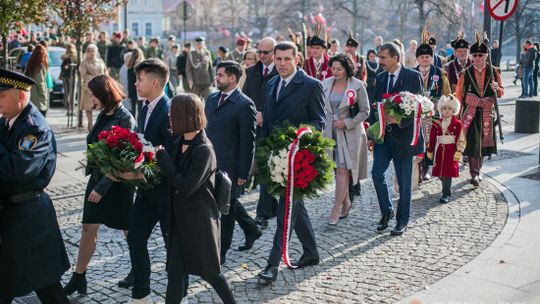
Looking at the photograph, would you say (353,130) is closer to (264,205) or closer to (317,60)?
(264,205)

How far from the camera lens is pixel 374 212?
28.9 ft

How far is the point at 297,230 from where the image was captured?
21.4 ft

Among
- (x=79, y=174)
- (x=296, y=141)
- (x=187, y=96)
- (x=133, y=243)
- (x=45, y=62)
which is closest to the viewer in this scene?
(x=187, y=96)

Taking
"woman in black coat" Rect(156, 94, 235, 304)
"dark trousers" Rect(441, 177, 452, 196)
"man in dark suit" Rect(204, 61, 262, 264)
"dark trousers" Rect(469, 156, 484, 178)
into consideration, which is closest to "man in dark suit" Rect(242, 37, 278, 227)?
"man in dark suit" Rect(204, 61, 262, 264)

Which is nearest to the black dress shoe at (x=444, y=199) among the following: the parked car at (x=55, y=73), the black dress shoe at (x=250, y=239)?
the black dress shoe at (x=250, y=239)

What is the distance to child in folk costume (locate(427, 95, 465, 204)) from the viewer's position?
9.48 metres

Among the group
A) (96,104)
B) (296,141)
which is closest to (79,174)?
(96,104)

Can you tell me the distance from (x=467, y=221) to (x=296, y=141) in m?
3.20

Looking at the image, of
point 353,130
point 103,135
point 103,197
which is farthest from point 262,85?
point 103,135

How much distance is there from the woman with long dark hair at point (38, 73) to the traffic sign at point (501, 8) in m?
8.52

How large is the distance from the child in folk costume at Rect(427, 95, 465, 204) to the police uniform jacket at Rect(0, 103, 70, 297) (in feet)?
19.6

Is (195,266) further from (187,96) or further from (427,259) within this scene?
(427,259)

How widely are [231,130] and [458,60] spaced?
595 centimetres

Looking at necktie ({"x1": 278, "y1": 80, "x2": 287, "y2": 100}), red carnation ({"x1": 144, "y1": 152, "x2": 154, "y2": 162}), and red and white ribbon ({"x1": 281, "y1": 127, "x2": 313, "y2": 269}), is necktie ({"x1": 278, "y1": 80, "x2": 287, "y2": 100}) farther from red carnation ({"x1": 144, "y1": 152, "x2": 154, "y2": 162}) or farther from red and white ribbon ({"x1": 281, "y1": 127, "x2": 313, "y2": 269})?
red carnation ({"x1": 144, "y1": 152, "x2": 154, "y2": 162})
